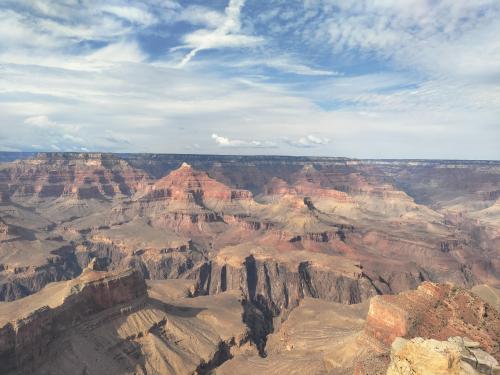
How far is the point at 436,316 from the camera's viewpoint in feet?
193

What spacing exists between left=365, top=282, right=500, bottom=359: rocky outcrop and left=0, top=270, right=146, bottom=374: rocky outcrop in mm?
45800

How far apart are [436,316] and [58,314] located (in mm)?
58249

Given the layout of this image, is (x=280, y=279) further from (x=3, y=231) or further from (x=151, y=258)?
(x=3, y=231)

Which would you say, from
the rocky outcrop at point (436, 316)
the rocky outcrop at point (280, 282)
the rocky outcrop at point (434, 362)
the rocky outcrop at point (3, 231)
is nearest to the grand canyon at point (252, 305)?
the rocky outcrop at point (434, 362)

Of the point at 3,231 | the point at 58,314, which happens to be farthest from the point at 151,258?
the point at 58,314

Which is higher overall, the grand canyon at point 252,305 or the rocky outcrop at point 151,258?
the grand canyon at point 252,305

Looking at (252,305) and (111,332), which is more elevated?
(111,332)

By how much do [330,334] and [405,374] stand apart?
199ft

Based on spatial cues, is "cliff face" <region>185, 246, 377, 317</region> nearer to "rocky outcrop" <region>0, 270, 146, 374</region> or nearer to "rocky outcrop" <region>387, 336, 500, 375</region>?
"rocky outcrop" <region>0, 270, 146, 374</region>

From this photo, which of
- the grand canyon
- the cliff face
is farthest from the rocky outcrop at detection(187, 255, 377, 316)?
the grand canyon

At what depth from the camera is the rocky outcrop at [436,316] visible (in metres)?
52.3

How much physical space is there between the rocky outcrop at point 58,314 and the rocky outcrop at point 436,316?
45800 mm

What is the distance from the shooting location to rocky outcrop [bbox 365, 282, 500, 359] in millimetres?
52344

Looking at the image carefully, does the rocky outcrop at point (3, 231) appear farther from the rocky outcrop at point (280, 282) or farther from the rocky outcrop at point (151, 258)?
the rocky outcrop at point (280, 282)
